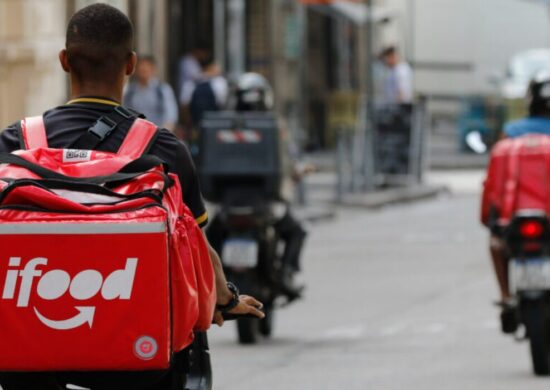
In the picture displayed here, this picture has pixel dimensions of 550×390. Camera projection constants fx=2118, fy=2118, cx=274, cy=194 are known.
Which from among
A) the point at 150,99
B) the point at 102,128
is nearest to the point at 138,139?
the point at 102,128

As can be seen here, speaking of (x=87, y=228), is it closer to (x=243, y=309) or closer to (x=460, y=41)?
(x=243, y=309)

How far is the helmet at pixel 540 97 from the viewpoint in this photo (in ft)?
37.0

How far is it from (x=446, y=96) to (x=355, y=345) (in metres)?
37.9

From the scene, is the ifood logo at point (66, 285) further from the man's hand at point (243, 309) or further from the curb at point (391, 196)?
the curb at point (391, 196)

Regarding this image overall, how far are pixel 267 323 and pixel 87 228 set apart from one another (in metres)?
8.63

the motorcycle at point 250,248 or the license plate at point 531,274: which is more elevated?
the license plate at point 531,274

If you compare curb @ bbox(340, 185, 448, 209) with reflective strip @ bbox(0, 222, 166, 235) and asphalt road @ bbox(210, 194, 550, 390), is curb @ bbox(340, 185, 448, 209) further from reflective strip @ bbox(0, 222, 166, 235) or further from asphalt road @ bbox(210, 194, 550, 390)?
reflective strip @ bbox(0, 222, 166, 235)

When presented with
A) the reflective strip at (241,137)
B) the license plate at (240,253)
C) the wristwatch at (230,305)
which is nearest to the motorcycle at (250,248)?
the license plate at (240,253)

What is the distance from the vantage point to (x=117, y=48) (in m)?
4.88

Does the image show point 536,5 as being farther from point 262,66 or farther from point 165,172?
point 165,172

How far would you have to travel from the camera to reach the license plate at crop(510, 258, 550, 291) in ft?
34.9

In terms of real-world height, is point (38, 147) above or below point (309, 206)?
above

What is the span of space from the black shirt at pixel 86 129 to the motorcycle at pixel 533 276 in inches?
230

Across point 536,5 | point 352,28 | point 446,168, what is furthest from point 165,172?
point 536,5
